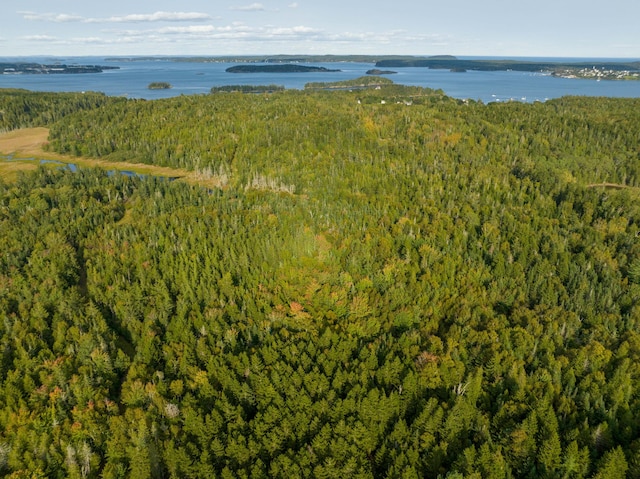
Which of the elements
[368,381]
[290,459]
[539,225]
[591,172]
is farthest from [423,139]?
[290,459]

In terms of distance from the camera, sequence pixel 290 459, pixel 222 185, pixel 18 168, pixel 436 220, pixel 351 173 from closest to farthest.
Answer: pixel 290 459
pixel 436 220
pixel 351 173
pixel 222 185
pixel 18 168

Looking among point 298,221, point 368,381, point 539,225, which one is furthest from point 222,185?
point 368,381

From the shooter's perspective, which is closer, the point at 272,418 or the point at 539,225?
the point at 272,418

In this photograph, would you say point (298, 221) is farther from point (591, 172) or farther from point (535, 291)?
point (591, 172)

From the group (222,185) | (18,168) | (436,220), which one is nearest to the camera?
(436,220)

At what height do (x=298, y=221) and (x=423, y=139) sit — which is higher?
(x=423, y=139)

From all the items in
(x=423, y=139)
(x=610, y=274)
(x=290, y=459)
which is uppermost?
(x=423, y=139)
